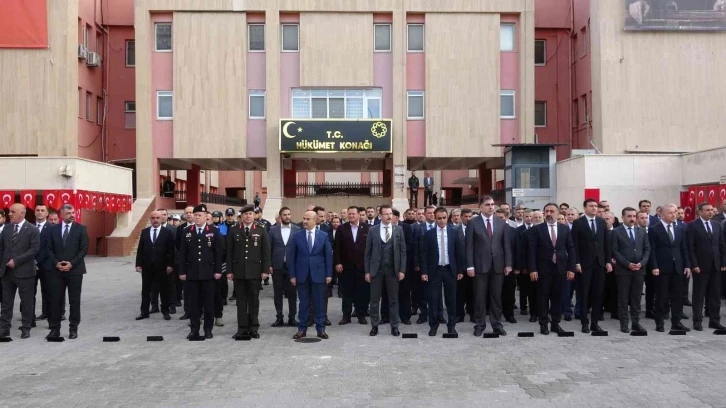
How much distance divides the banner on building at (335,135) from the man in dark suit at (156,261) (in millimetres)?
19917

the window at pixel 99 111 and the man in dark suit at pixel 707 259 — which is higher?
the window at pixel 99 111

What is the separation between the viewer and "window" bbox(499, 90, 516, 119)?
3438 centimetres

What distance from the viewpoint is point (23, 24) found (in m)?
30.8

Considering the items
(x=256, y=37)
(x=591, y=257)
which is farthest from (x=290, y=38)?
(x=591, y=257)

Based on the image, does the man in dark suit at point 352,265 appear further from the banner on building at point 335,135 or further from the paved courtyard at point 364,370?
the banner on building at point 335,135

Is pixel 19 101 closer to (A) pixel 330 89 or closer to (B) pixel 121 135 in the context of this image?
(B) pixel 121 135

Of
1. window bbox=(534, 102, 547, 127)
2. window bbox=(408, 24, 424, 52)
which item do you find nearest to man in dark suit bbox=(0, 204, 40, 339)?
window bbox=(408, 24, 424, 52)

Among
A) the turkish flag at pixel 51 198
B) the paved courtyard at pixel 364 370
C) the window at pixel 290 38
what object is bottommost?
the paved courtyard at pixel 364 370

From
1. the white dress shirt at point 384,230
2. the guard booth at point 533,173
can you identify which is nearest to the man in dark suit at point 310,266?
the white dress shirt at point 384,230

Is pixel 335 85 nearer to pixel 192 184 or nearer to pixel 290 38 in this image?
pixel 290 38

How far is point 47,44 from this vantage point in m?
31.1

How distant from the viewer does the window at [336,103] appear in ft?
111

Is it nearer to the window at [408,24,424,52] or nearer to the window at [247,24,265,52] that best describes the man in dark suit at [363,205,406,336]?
the window at [408,24,424,52]

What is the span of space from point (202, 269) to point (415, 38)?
25362 mm
